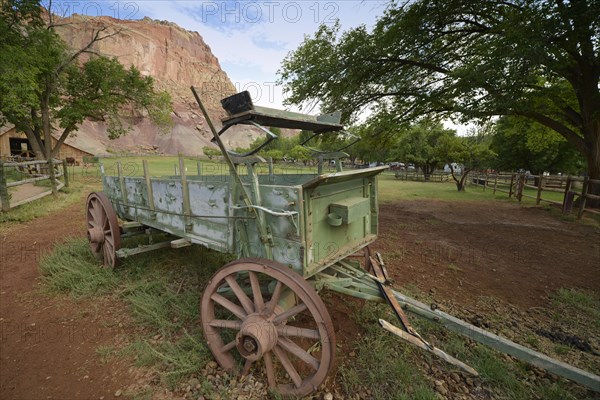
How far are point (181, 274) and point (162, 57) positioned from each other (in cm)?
13215

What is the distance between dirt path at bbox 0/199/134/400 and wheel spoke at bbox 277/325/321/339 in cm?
146

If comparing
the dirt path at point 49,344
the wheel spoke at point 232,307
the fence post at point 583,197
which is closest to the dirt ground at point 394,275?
the dirt path at point 49,344

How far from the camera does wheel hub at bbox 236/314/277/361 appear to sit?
2154 millimetres

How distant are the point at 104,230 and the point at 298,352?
383 cm

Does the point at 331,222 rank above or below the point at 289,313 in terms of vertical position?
above

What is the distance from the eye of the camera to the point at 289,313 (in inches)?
85.5

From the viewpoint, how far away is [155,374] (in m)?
2.40

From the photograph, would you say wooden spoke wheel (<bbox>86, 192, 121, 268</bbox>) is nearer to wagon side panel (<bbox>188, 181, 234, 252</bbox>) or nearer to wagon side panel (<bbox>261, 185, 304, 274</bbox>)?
wagon side panel (<bbox>188, 181, 234, 252</bbox>)

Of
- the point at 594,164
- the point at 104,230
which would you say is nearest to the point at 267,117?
the point at 104,230

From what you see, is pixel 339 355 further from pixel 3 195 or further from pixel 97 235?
pixel 3 195

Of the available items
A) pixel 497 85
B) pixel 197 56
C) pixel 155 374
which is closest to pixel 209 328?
pixel 155 374

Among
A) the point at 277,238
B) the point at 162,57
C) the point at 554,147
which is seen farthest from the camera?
the point at 162,57

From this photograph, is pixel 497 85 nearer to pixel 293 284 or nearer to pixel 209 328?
pixel 293 284

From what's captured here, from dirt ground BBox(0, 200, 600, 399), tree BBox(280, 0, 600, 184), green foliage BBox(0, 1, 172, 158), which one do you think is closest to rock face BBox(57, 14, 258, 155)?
green foliage BBox(0, 1, 172, 158)
